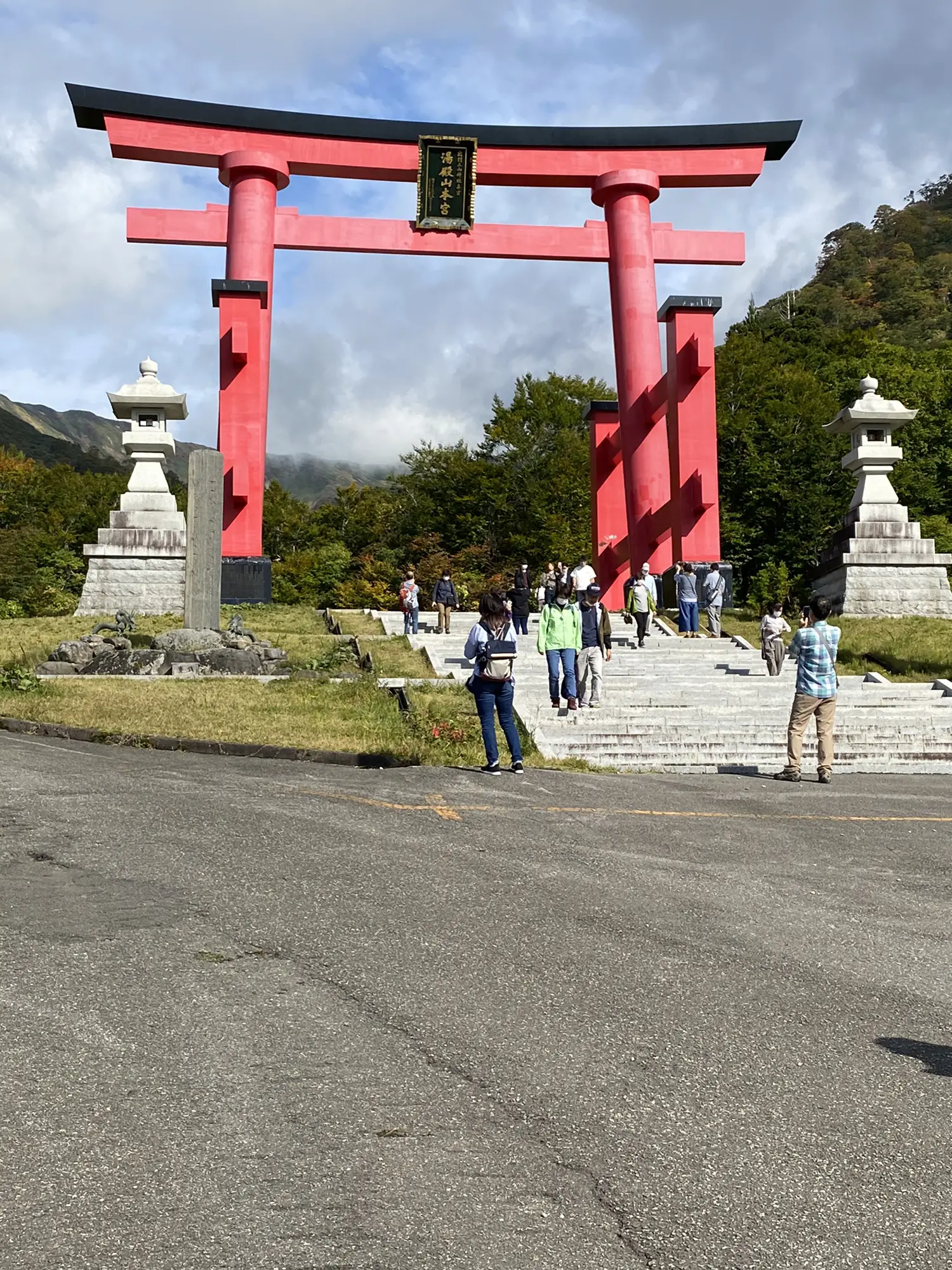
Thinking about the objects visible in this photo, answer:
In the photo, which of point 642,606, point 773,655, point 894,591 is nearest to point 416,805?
point 773,655

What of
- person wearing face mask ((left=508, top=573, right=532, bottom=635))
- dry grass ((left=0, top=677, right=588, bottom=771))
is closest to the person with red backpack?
person wearing face mask ((left=508, top=573, right=532, bottom=635))

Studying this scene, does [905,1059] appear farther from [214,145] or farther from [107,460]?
[107,460]

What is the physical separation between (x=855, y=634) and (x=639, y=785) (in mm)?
13453

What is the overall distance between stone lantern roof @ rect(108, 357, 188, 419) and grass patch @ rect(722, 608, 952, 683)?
499 inches

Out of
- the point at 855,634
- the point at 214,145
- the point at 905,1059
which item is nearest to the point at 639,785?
the point at 905,1059

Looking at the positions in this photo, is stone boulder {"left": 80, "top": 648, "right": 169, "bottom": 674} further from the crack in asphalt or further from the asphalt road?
the crack in asphalt

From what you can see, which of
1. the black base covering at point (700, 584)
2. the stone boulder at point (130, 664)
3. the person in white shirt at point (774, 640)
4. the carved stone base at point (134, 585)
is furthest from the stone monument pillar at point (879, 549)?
the stone boulder at point (130, 664)

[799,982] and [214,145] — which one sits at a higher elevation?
[214,145]

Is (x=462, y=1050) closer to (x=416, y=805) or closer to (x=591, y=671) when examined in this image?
(x=416, y=805)

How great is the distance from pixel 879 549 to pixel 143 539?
15839mm

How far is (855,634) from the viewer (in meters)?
21.6

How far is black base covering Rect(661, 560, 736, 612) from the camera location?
2478cm

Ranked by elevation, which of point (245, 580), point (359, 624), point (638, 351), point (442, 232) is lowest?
point (359, 624)

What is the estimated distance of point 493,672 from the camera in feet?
31.6
